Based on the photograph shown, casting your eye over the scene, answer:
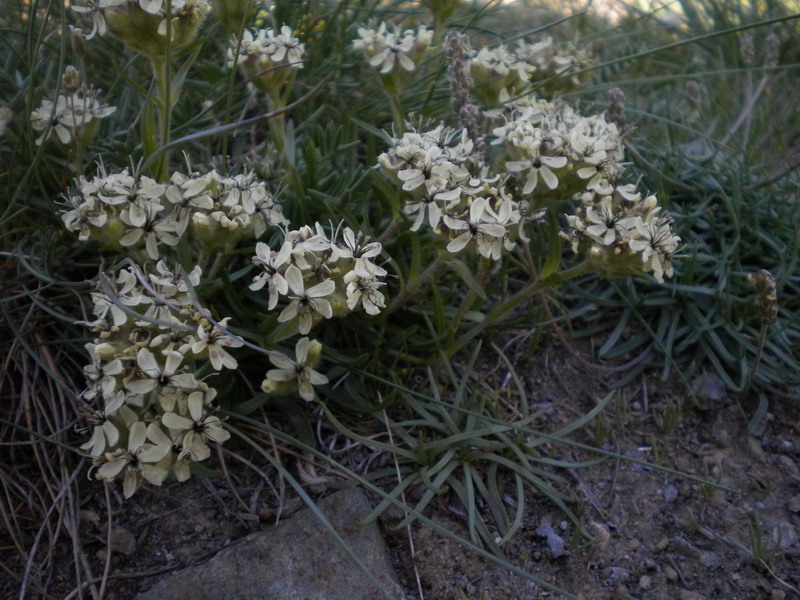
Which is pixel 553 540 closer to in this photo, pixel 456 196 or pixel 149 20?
pixel 456 196

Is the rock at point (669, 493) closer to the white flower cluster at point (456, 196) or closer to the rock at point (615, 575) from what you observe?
the rock at point (615, 575)

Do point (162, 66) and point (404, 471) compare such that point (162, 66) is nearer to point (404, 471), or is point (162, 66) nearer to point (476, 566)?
point (404, 471)

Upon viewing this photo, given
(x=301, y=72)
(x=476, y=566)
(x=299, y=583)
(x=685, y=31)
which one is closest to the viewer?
(x=299, y=583)

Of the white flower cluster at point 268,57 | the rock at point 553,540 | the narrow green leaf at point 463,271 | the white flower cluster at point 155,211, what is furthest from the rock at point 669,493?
the white flower cluster at point 268,57

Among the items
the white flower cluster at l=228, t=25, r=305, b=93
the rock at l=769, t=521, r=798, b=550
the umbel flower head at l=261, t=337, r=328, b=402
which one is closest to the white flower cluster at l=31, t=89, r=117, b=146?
the white flower cluster at l=228, t=25, r=305, b=93

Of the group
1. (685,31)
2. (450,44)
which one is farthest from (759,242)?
(685,31)

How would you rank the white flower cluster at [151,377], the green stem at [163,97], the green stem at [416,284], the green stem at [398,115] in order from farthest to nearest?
the green stem at [398,115] < the green stem at [416,284] < the green stem at [163,97] < the white flower cluster at [151,377]
